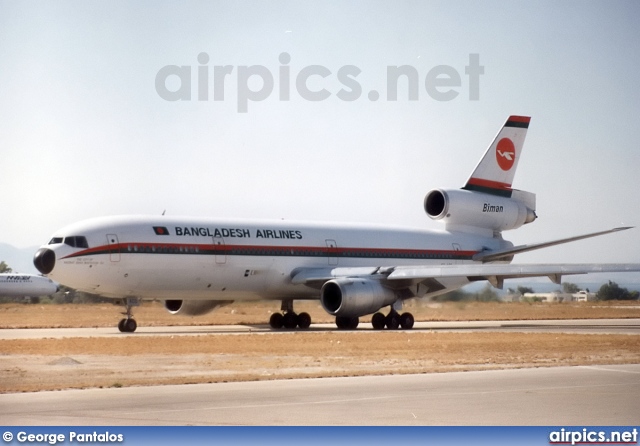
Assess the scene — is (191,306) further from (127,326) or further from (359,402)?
(359,402)

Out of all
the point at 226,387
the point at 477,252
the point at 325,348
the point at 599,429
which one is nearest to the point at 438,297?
the point at 477,252

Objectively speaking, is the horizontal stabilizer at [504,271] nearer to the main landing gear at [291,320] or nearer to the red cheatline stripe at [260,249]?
the red cheatline stripe at [260,249]

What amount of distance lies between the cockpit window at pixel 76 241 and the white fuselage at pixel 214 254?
3 cm

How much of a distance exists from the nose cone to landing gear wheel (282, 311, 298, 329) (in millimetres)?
10628

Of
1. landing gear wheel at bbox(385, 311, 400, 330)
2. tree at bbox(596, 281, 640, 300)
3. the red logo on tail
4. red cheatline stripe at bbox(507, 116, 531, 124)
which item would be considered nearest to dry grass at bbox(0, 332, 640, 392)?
landing gear wheel at bbox(385, 311, 400, 330)

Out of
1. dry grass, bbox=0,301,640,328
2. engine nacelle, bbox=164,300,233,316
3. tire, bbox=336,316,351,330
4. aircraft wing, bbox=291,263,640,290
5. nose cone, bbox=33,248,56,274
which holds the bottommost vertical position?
dry grass, bbox=0,301,640,328

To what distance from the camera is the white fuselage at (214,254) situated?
33.8m

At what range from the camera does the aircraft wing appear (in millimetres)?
37250

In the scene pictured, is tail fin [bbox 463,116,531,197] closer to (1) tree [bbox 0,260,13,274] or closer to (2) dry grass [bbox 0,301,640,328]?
(2) dry grass [bbox 0,301,640,328]

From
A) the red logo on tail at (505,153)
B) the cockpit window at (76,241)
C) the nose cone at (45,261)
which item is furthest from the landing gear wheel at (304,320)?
the red logo on tail at (505,153)

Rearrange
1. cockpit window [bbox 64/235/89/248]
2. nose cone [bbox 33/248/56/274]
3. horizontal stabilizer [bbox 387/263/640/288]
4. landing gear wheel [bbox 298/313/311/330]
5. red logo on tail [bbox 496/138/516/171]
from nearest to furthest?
1. nose cone [bbox 33/248/56/274]
2. cockpit window [bbox 64/235/89/248]
3. horizontal stabilizer [bbox 387/263/640/288]
4. landing gear wheel [bbox 298/313/311/330]
5. red logo on tail [bbox 496/138/516/171]

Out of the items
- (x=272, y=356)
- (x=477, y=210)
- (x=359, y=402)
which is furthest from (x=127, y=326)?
(x=359, y=402)

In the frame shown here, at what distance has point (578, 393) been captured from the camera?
15.1m

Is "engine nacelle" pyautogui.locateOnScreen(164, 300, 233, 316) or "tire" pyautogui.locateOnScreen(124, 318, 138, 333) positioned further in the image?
"engine nacelle" pyautogui.locateOnScreen(164, 300, 233, 316)
